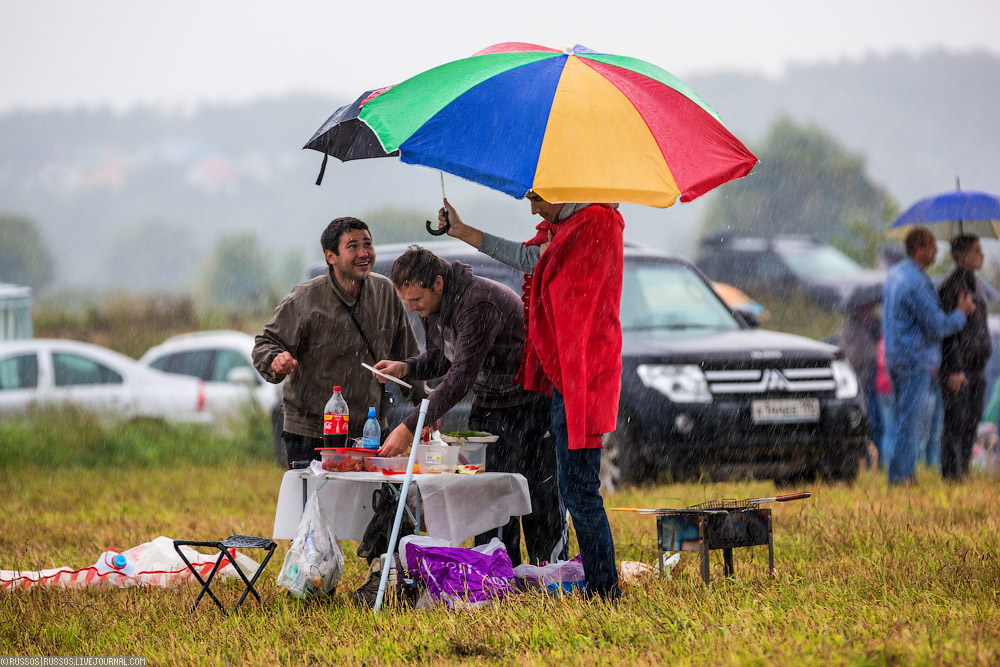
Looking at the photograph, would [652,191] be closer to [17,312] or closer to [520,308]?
[520,308]

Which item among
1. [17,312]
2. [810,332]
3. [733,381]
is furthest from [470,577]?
[17,312]

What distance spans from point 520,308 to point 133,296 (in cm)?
3097

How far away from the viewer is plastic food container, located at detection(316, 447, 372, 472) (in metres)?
4.95

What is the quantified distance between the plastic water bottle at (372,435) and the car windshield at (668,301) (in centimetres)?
369

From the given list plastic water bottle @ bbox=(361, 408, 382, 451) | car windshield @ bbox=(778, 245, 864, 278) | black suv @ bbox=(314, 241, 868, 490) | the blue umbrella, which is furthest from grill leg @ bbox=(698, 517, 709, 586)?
car windshield @ bbox=(778, 245, 864, 278)

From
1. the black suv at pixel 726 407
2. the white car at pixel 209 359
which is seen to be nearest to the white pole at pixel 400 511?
the black suv at pixel 726 407

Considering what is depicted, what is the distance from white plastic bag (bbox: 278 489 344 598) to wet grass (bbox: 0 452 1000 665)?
9 cm

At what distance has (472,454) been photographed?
516cm

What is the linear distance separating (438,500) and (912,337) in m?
4.91

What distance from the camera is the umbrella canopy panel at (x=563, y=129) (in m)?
4.09

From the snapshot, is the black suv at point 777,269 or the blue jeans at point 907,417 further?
the black suv at point 777,269

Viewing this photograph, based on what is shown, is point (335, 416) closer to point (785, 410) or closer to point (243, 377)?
point (785, 410)

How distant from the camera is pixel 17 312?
67.1 ft

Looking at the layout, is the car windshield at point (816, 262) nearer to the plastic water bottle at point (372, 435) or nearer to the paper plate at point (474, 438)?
the paper plate at point (474, 438)
